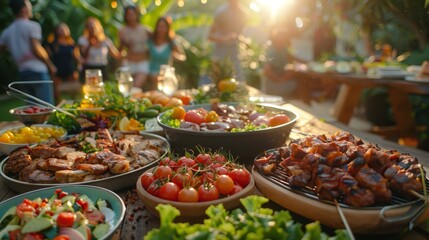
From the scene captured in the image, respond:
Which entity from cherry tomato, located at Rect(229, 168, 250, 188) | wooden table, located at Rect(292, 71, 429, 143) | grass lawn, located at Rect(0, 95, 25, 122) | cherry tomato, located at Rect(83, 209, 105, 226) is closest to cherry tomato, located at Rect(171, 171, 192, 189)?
cherry tomato, located at Rect(229, 168, 250, 188)

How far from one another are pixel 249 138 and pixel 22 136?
1.56 metres

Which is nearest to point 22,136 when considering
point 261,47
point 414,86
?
point 414,86

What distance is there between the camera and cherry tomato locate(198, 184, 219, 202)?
155 cm

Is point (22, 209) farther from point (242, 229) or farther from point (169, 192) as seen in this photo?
point (242, 229)

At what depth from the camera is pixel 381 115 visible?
27.7 ft

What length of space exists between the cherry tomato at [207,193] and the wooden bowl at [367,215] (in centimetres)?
32

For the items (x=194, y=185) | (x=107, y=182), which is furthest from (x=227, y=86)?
(x=194, y=185)

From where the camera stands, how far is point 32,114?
2.96 m

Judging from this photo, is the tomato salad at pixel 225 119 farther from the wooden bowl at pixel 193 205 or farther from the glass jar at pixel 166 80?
the glass jar at pixel 166 80

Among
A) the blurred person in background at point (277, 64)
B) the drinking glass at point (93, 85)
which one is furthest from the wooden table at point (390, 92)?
the drinking glass at point (93, 85)

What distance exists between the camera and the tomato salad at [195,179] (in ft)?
5.12

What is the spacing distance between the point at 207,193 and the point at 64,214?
56cm

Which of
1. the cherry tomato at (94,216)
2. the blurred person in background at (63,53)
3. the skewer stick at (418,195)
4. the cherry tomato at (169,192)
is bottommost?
the blurred person in background at (63,53)

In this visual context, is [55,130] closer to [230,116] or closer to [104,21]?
[230,116]
